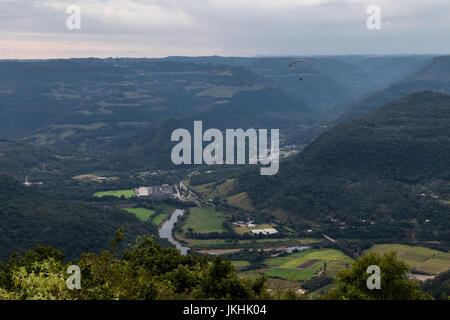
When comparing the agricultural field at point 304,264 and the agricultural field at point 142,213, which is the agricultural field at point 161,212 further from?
the agricultural field at point 304,264

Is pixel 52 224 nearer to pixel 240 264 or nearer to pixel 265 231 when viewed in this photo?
pixel 240 264

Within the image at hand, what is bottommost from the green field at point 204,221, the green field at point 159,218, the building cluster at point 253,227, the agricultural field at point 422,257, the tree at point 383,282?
the green field at point 159,218

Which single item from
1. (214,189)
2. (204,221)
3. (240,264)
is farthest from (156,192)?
(240,264)

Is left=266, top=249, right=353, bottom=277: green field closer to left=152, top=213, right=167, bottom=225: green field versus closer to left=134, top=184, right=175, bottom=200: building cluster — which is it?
left=152, top=213, right=167, bottom=225: green field

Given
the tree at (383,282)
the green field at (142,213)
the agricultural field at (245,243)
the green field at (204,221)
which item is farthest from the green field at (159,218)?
the tree at (383,282)

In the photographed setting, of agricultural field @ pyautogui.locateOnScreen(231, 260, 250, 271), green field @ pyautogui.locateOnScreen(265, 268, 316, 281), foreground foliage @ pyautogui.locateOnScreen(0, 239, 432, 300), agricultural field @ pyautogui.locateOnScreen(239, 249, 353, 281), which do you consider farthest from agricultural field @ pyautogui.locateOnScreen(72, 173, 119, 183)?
foreground foliage @ pyautogui.locateOnScreen(0, 239, 432, 300)
